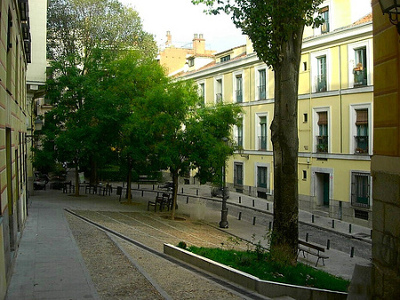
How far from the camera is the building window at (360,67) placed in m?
22.9

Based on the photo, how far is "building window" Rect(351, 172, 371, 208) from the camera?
22266mm

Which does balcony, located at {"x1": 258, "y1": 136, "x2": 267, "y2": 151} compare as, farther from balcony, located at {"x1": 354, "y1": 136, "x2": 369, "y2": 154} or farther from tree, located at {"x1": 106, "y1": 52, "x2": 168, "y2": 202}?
tree, located at {"x1": 106, "y1": 52, "x2": 168, "y2": 202}

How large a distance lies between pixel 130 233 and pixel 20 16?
7.46 meters

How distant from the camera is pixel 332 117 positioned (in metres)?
24.6

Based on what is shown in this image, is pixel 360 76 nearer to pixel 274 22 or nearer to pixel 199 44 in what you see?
pixel 274 22

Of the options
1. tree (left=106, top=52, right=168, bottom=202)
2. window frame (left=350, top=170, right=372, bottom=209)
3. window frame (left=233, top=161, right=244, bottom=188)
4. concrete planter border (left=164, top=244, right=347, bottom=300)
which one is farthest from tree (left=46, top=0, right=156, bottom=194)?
concrete planter border (left=164, top=244, right=347, bottom=300)

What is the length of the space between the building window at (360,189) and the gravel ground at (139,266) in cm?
943

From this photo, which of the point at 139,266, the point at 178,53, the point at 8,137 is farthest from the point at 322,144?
the point at 178,53

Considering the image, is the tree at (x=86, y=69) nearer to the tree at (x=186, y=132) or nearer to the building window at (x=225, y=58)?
the tree at (x=186, y=132)

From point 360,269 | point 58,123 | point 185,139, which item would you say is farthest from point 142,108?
point 360,269

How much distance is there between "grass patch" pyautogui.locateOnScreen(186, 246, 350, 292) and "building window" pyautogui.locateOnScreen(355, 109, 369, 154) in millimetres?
14417

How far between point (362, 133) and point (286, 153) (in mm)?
14619

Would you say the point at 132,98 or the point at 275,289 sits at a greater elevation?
the point at 132,98

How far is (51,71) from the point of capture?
25.3m
